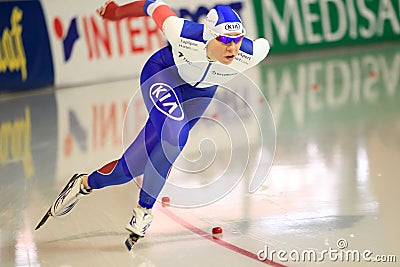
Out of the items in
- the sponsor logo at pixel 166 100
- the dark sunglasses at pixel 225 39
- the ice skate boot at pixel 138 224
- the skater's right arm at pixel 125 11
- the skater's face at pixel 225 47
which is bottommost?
the ice skate boot at pixel 138 224

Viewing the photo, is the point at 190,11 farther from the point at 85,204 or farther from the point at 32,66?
the point at 85,204

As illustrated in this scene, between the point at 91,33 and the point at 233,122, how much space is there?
4632 millimetres

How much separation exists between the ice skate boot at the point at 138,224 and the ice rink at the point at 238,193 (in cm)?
8

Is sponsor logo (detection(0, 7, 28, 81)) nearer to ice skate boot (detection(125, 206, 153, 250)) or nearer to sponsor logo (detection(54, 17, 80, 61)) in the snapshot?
sponsor logo (detection(54, 17, 80, 61))

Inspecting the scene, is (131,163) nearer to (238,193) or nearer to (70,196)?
(70,196)

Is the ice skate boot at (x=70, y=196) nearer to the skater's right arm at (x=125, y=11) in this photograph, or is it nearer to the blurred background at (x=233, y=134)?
the blurred background at (x=233, y=134)

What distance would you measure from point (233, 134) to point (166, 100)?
352 centimetres

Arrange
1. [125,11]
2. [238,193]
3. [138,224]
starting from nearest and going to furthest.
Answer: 1. [138,224]
2. [125,11]
3. [238,193]

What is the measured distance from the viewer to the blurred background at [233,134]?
4707 millimetres

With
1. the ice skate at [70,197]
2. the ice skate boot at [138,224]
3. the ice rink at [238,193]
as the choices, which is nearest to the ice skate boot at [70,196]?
the ice skate at [70,197]

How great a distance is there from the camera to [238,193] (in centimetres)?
586

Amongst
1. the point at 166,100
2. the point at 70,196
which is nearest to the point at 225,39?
the point at 166,100

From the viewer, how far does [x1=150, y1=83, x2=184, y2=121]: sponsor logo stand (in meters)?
4.56

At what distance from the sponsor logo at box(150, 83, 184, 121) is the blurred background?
2.53 feet
